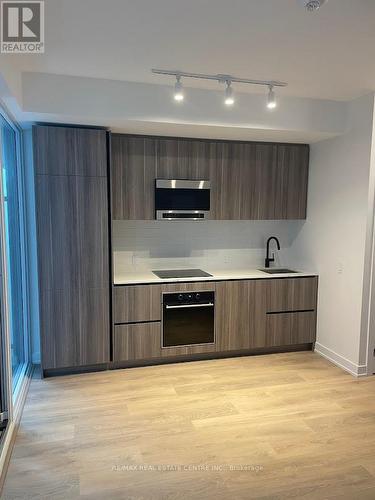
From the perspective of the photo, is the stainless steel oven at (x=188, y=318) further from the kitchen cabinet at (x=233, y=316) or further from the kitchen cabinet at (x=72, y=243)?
the kitchen cabinet at (x=72, y=243)

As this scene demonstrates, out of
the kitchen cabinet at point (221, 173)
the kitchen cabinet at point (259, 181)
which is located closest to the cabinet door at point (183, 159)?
the kitchen cabinet at point (221, 173)

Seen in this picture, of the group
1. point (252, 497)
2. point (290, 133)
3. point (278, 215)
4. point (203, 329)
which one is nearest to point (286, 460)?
point (252, 497)

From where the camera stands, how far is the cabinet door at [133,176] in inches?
145

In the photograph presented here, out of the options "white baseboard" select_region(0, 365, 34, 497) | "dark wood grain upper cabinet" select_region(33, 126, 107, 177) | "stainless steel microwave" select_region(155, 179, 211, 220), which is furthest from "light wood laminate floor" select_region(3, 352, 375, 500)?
"dark wood grain upper cabinet" select_region(33, 126, 107, 177)

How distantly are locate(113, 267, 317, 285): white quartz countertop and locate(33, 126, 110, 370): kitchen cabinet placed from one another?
28cm

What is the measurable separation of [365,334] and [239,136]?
2278mm

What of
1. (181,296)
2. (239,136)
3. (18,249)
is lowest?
(181,296)

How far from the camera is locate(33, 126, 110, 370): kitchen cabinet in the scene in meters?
3.30

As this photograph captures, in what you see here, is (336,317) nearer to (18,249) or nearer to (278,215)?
(278,215)

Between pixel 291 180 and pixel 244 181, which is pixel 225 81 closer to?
pixel 244 181

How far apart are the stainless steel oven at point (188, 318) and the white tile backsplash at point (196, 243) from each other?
0.63 meters

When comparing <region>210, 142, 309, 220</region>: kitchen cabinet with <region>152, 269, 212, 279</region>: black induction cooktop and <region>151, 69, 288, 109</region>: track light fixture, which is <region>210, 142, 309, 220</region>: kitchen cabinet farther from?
<region>151, 69, 288, 109</region>: track light fixture

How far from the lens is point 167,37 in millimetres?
2303

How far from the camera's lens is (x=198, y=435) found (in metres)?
2.67
